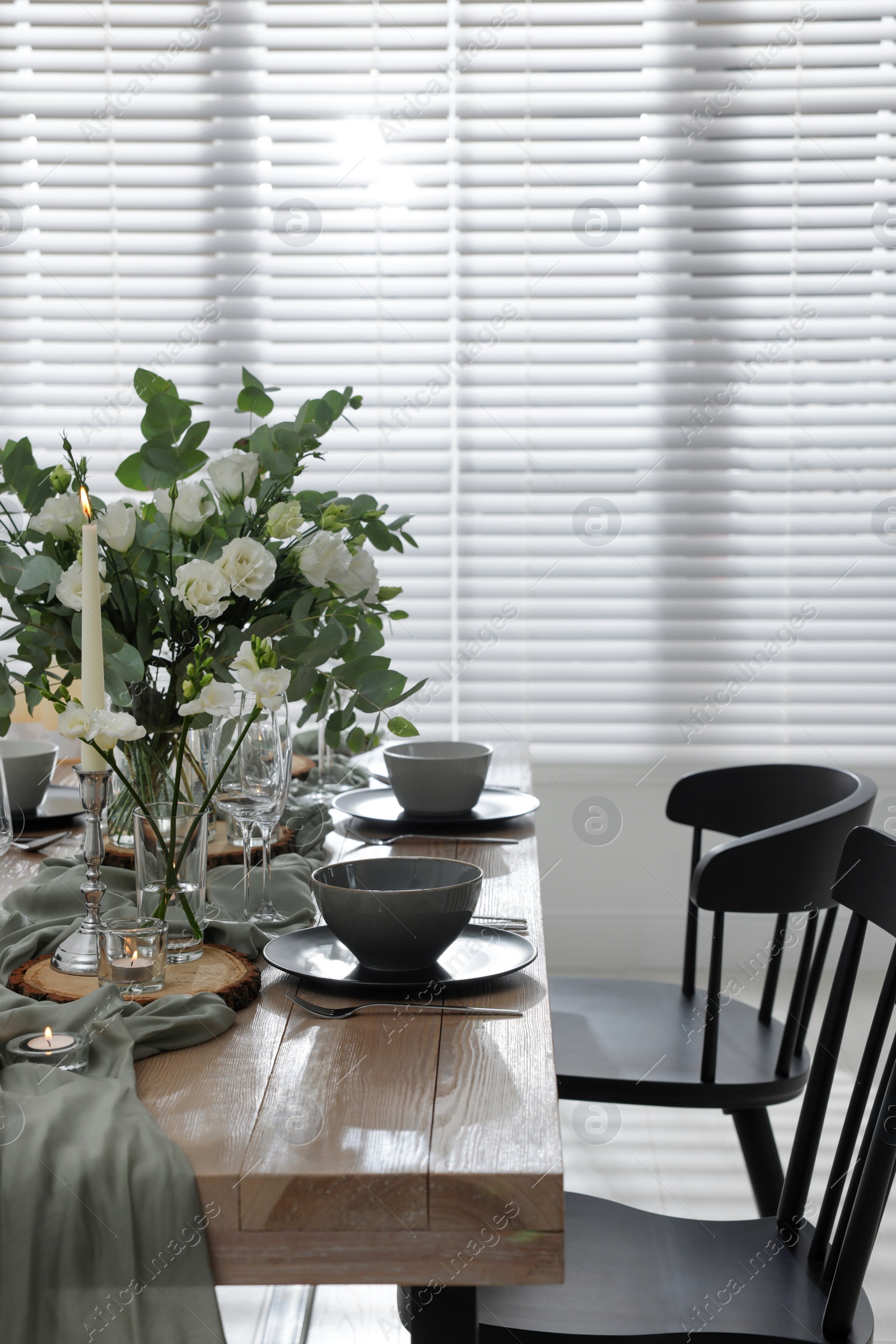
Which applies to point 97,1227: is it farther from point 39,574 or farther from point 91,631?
point 39,574

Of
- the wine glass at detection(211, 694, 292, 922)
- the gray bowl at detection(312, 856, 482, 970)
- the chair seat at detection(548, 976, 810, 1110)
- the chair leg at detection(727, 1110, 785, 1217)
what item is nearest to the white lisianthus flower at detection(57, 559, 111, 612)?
the wine glass at detection(211, 694, 292, 922)

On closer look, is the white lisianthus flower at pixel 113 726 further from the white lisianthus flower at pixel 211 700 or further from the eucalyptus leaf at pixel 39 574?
the eucalyptus leaf at pixel 39 574

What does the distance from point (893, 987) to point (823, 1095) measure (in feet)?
0.64

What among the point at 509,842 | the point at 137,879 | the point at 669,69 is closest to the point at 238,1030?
the point at 137,879

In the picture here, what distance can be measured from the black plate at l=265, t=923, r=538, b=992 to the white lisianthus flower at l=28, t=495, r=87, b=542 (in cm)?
44

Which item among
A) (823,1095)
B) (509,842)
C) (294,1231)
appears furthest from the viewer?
(509,842)

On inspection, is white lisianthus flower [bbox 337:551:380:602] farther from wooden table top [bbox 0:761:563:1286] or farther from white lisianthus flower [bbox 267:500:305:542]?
wooden table top [bbox 0:761:563:1286]

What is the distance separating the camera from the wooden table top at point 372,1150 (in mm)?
746

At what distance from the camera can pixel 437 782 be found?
1699 mm

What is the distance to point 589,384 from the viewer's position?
3.19 meters

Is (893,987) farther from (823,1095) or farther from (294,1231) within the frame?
(294,1231)

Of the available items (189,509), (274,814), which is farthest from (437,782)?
(189,509)

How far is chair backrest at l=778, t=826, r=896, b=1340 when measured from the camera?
1.01 metres

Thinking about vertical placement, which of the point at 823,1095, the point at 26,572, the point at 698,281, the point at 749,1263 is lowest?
the point at 749,1263
